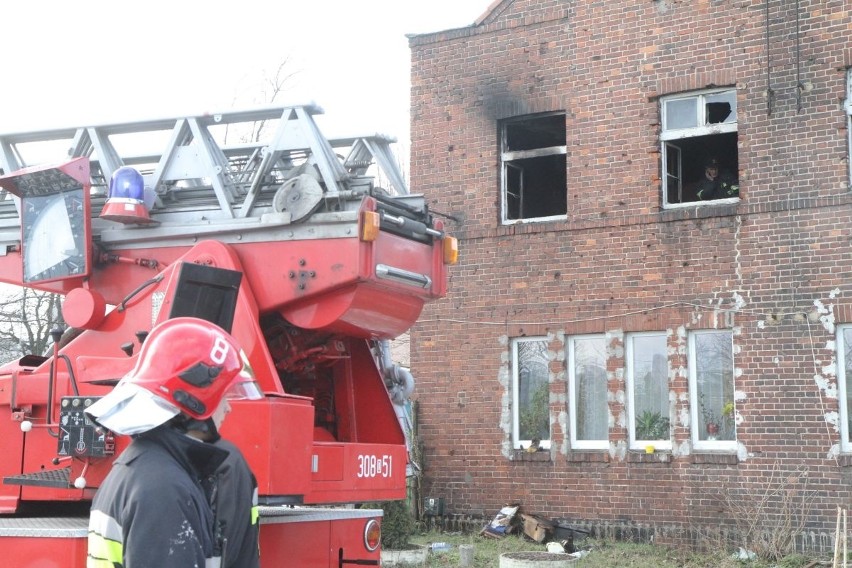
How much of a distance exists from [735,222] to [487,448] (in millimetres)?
4462

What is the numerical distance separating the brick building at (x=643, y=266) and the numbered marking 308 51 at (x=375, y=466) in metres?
8.35

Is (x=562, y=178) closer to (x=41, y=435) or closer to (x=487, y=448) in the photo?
(x=487, y=448)

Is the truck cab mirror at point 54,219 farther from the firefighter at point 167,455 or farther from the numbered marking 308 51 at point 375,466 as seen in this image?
the firefighter at point 167,455

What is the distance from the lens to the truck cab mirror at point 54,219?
233 inches

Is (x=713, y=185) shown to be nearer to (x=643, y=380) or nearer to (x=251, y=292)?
(x=643, y=380)

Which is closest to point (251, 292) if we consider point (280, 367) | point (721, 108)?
point (280, 367)

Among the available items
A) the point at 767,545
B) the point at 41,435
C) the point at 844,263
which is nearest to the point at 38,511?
the point at 41,435

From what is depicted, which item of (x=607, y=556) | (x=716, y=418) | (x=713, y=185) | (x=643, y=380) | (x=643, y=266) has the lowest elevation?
(x=607, y=556)

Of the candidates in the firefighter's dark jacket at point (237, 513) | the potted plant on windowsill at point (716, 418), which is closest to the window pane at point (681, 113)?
the potted plant on windowsill at point (716, 418)

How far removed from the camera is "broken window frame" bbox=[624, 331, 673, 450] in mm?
14164

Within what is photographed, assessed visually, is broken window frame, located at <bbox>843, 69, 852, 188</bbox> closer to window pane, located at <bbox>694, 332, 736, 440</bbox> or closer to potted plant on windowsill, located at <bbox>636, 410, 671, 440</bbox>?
window pane, located at <bbox>694, 332, 736, 440</bbox>

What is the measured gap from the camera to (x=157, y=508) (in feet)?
Result: 9.44

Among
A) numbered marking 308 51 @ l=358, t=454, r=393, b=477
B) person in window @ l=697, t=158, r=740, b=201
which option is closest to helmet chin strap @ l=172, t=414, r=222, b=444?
numbered marking 308 51 @ l=358, t=454, r=393, b=477

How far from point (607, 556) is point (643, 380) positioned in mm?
2495
